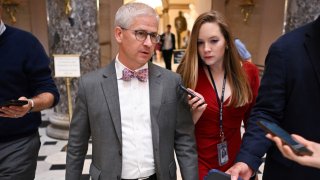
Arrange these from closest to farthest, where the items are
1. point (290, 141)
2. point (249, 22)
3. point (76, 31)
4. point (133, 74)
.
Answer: point (290, 141) < point (133, 74) < point (76, 31) < point (249, 22)

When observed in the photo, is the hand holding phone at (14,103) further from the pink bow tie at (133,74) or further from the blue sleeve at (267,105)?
the blue sleeve at (267,105)

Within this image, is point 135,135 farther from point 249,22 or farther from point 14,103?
point 249,22

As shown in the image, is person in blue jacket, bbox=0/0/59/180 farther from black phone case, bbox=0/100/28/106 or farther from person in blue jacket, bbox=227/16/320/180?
person in blue jacket, bbox=227/16/320/180

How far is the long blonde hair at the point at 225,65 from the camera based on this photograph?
2346 mm

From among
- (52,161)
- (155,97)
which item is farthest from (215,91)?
(52,161)

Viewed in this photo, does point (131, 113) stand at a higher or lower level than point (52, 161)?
higher

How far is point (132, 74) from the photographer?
2.00m

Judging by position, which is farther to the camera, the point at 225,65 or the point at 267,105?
the point at 225,65

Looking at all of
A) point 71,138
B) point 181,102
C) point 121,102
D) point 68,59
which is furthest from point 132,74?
point 68,59

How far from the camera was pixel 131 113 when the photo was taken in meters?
1.97

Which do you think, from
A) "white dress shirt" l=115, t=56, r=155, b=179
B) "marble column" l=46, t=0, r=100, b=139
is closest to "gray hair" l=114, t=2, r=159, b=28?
"white dress shirt" l=115, t=56, r=155, b=179

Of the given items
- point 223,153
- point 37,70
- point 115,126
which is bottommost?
point 223,153

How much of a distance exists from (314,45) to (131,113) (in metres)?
1.08

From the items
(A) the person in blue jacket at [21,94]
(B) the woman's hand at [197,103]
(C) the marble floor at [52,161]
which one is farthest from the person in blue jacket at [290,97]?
(C) the marble floor at [52,161]
